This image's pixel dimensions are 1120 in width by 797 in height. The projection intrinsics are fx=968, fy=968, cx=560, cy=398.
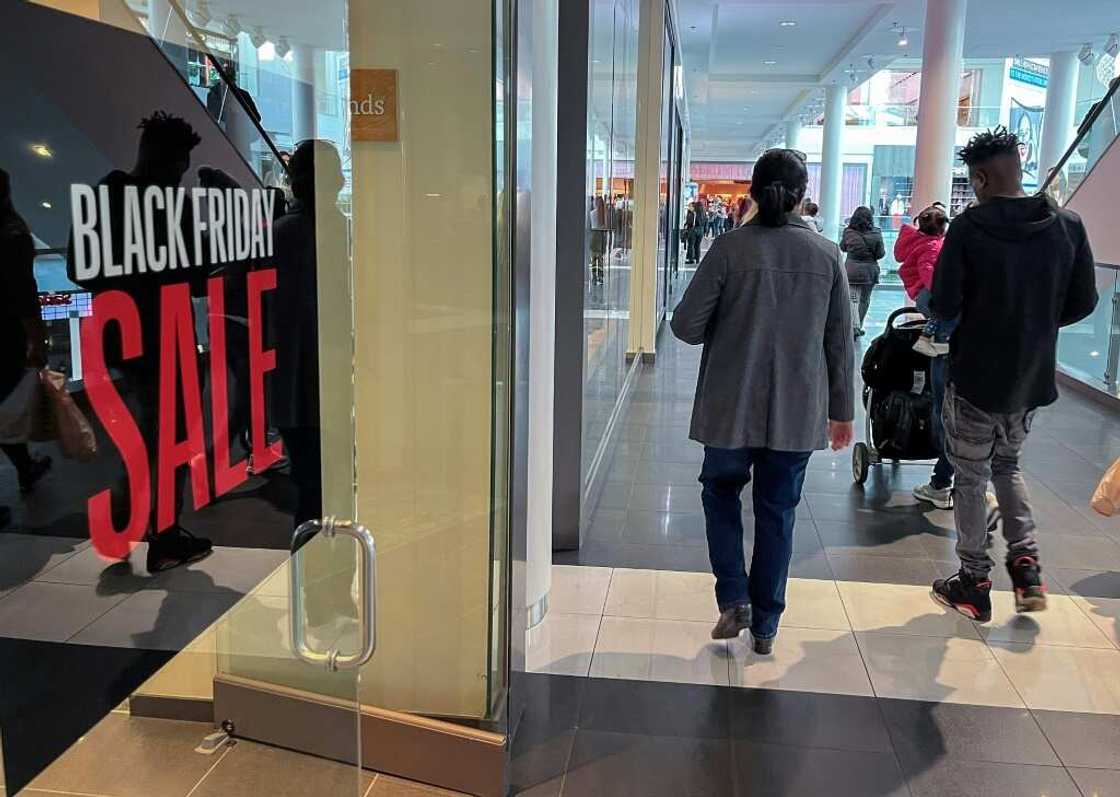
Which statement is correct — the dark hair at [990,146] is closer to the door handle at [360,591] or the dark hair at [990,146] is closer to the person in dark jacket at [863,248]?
the door handle at [360,591]

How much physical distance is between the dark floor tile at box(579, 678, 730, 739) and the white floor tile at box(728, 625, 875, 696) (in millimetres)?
176

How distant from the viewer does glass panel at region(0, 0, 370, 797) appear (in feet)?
2.40

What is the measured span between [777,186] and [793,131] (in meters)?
29.2

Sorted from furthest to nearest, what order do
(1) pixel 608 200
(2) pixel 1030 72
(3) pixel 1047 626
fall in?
(2) pixel 1030 72, (1) pixel 608 200, (3) pixel 1047 626

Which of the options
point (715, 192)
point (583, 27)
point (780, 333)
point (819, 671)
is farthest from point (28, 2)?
point (715, 192)

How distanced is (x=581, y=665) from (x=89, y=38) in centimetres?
274

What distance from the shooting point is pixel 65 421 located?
76 cm

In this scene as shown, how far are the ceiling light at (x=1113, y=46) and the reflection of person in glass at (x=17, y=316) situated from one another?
56.7ft

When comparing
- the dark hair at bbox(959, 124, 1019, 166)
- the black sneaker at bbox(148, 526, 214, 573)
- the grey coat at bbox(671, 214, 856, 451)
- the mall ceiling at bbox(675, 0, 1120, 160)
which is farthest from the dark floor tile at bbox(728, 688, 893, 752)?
the mall ceiling at bbox(675, 0, 1120, 160)

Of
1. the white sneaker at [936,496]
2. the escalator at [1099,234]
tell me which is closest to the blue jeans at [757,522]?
the white sneaker at [936,496]

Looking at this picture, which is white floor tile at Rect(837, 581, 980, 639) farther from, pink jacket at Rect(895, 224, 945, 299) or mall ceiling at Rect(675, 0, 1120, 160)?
mall ceiling at Rect(675, 0, 1120, 160)

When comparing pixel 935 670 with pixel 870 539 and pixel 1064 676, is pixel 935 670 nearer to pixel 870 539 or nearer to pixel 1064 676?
pixel 1064 676

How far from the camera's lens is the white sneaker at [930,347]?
4781mm

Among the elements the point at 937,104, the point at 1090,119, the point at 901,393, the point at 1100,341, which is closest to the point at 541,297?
the point at 901,393
